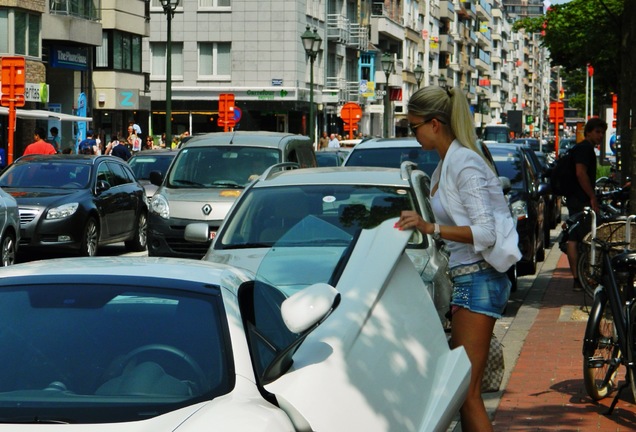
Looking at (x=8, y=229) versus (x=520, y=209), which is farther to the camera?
(x=8, y=229)

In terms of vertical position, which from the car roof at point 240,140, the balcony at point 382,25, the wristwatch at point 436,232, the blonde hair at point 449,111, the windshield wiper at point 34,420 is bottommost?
the windshield wiper at point 34,420

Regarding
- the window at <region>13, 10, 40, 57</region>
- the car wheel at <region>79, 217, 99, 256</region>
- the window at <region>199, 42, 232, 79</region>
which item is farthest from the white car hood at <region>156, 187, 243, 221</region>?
the window at <region>199, 42, 232, 79</region>

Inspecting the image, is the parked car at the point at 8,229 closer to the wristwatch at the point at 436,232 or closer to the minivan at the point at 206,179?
the minivan at the point at 206,179

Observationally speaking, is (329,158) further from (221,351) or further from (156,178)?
(221,351)

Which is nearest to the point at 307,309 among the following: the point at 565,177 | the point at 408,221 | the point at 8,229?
the point at 408,221

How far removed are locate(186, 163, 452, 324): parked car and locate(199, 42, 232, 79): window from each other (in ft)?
198

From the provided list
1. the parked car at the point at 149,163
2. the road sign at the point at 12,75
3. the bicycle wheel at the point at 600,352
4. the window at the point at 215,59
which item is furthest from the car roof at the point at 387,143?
the window at the point at 215,59

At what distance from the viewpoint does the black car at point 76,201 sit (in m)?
19.7

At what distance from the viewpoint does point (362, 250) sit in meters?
4.52

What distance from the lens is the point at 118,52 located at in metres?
59.7

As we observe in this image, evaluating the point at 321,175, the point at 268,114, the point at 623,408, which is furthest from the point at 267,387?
the point at 268,114

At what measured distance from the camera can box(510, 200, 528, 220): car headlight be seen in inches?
627

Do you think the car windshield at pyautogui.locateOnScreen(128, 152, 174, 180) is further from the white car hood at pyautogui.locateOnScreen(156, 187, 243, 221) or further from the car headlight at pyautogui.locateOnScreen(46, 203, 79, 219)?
the white car hood at pyautogui.locateOnScreen(156, 187, 243, 221)

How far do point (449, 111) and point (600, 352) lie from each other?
9.66 ft
